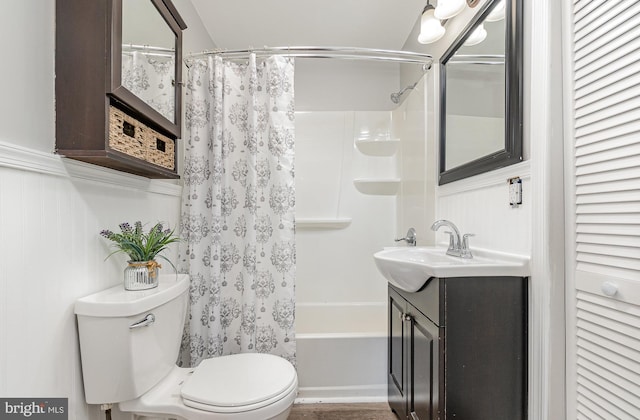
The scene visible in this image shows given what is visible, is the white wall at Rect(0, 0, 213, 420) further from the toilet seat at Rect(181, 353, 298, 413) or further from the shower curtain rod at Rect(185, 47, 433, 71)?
the shower curtain rod at Rect(185, 47, 433, 71)

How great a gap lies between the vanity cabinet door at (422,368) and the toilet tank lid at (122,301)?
0.97 metres

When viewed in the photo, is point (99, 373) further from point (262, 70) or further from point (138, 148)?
point (262, 70)

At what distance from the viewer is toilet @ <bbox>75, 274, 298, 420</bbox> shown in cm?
100

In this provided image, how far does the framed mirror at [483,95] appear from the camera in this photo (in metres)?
1.19

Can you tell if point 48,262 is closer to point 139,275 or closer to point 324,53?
point 139,275

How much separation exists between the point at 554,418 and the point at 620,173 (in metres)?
0.77

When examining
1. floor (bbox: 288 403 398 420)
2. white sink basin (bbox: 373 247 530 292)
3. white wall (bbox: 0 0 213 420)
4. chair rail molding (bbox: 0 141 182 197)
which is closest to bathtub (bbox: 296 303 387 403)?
floor (bbox: 288 403 398 420)

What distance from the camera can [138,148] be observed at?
116 centimetres

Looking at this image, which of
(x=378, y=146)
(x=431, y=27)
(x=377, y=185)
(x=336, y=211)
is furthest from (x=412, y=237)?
(x=431, y=27)

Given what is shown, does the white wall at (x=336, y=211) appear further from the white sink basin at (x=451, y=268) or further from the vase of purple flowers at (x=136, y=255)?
the vase of purple flowers at (x=136, y=255)

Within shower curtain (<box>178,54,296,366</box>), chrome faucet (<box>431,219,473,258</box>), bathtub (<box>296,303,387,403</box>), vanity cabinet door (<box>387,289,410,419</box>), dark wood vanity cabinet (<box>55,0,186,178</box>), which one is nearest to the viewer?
dark wood vanity cabinet (<box>55,0,186,178</box>)

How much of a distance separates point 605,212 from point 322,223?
2006mm

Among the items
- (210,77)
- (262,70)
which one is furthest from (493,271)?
(210,77)

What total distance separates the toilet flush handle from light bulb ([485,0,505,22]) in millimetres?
1732
